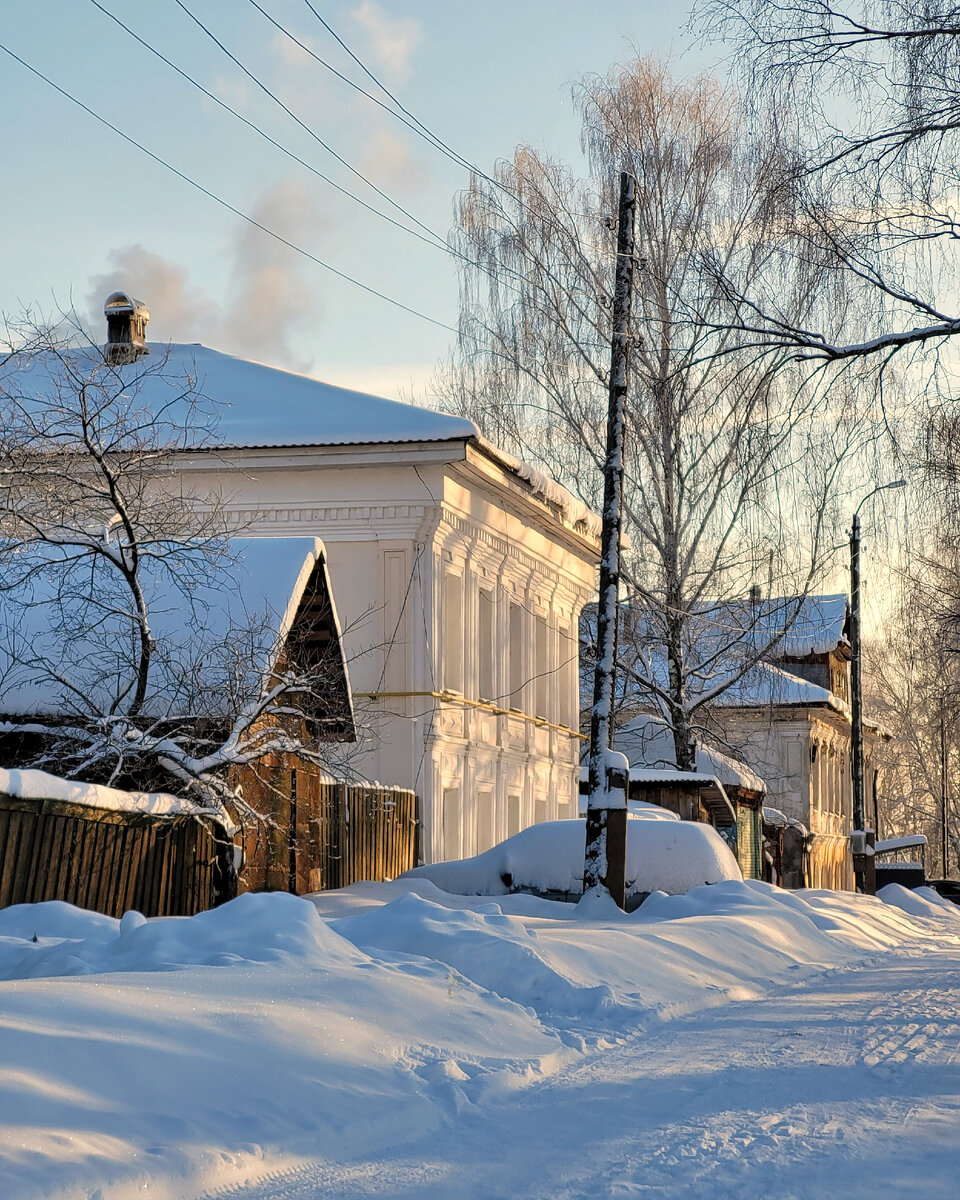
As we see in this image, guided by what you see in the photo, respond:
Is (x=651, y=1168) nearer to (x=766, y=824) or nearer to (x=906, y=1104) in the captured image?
(x=906, y=1104)

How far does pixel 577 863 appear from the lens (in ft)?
60.6

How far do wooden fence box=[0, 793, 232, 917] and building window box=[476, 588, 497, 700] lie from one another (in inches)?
548

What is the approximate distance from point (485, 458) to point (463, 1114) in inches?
785

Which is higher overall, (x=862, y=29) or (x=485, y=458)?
(x=485, y=458)

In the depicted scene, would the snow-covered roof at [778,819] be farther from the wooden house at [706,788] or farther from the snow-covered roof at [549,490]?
the snow-covered roof at [549,490]

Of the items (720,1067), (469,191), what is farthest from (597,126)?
(720,1067)

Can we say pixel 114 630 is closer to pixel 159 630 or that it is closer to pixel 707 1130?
pixel 159 630

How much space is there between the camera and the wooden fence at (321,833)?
55.0 feet

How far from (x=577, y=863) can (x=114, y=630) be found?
251 inches

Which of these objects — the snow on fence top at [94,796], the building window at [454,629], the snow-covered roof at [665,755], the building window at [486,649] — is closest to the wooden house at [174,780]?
the snow on fence top at [94,796]

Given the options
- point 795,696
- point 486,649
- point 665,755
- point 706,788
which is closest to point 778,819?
point 665,755

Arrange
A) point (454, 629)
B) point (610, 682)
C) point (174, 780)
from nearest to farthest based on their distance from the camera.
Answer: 1. point (174, 780)
2. point (610, 682)
3. point (454, 629)

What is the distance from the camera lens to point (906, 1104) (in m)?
6.64

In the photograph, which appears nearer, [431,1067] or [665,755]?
[431,1067]
